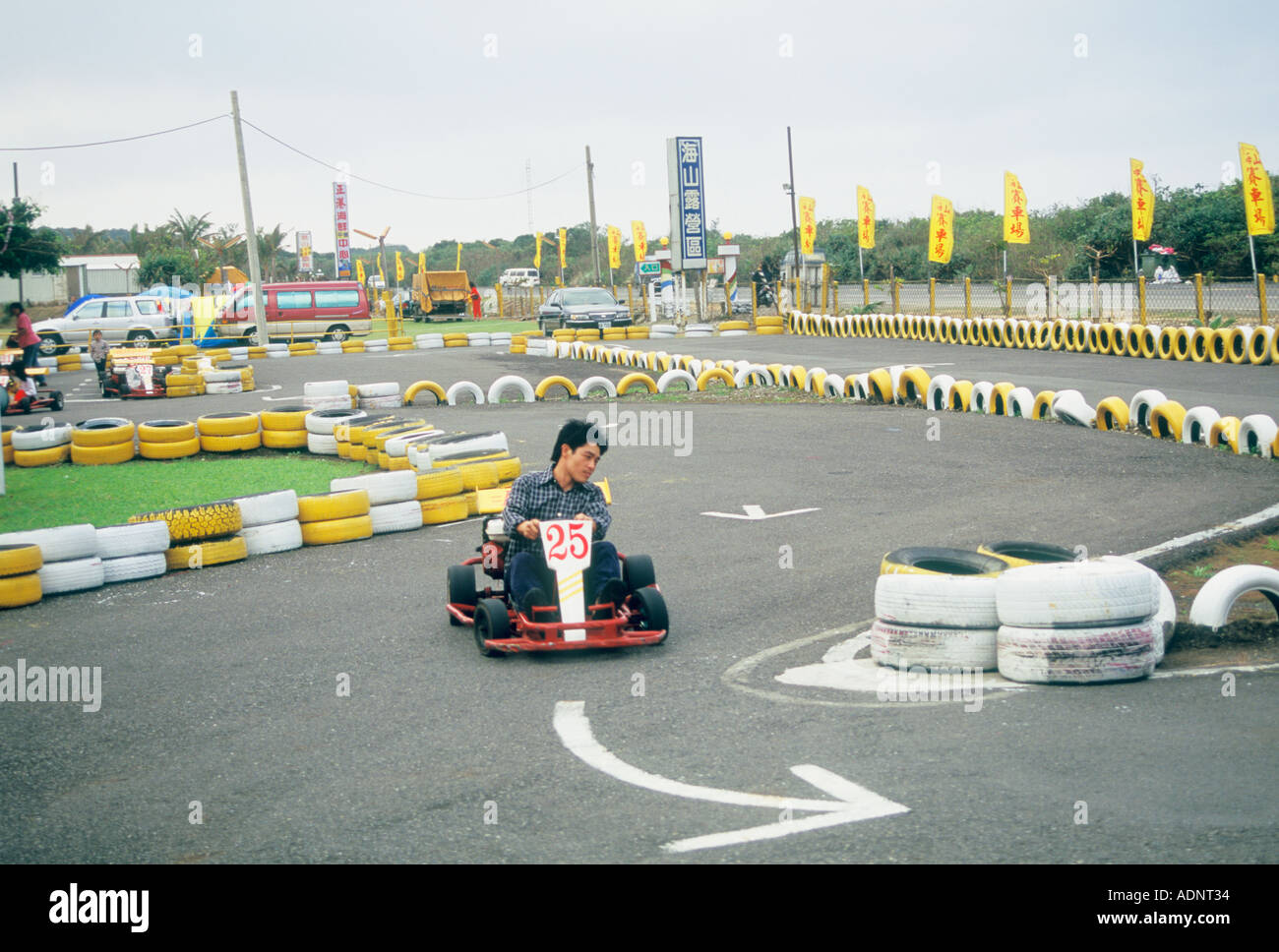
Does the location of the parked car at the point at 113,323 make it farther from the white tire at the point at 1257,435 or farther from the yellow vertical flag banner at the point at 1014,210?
the white tire at the point at 1257,435

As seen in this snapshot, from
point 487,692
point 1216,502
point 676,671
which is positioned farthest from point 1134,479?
point 487,692

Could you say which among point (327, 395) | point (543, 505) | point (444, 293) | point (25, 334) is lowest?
point (543, 505)

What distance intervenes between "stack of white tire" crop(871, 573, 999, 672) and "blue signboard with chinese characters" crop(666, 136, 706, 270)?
2883 centimetres

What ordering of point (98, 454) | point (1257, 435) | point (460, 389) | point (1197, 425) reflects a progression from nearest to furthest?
point (1257, 435) → point (1197, 425) → point (98, 454) → point (460, 389)

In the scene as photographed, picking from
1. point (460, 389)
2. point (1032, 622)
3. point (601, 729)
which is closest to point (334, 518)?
point (601, 729)

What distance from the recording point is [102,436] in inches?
556

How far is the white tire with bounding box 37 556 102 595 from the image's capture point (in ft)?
25.2

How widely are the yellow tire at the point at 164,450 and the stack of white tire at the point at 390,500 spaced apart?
5.61 m

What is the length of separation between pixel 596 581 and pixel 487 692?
3.26ft

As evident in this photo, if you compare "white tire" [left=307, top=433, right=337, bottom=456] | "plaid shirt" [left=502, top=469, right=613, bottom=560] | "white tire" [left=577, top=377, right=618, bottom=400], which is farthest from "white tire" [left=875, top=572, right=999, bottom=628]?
Result: "white tire" [left=577, top=377, right=618, bottom=400]

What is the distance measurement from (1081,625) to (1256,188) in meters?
21.5

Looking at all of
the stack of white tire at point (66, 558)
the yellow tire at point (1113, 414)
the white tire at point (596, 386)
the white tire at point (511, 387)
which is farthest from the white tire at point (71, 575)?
the white tire at point (596, 386)

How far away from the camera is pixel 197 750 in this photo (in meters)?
4.78

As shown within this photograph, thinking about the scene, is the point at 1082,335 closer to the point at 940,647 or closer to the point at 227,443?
the point at 227,443
